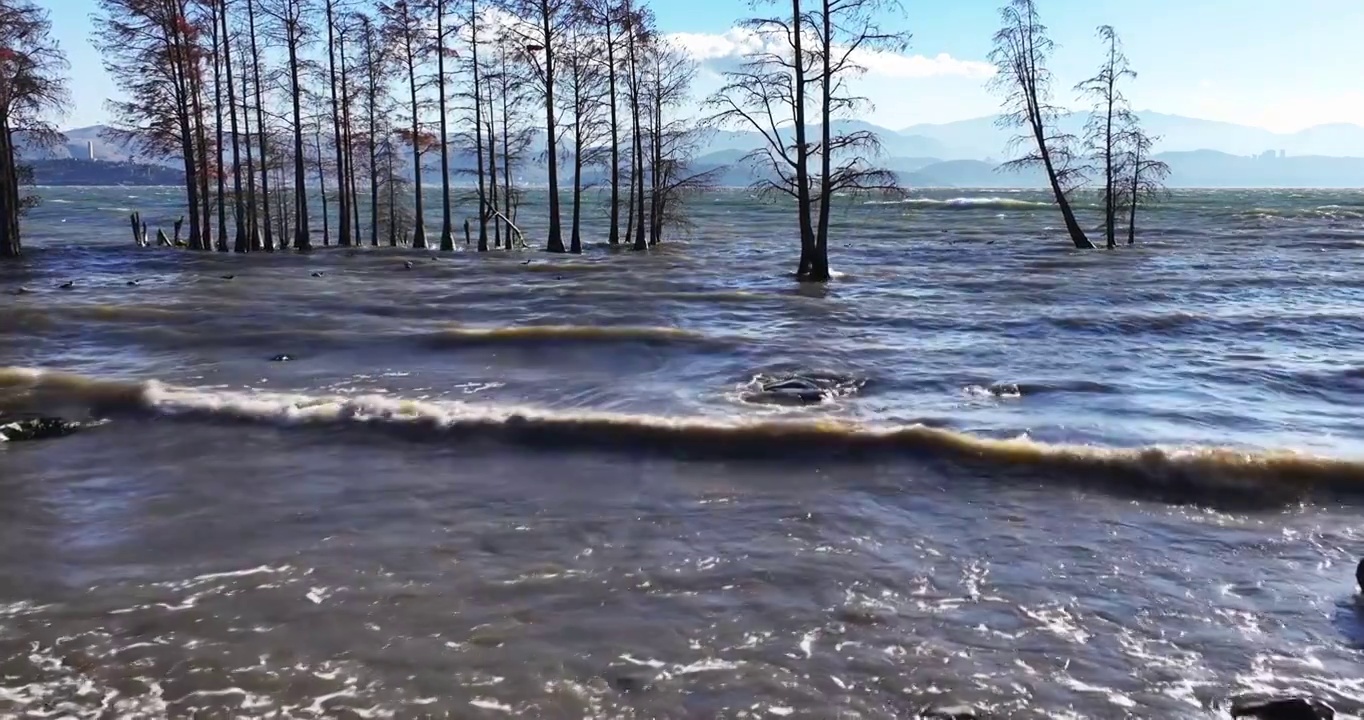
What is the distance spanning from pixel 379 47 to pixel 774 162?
25.6 metres

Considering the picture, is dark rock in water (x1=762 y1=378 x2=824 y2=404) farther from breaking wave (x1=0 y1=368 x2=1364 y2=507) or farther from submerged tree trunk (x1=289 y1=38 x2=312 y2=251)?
submerged tree trunk (x1=289 y1=38 x2=312 y2=251)

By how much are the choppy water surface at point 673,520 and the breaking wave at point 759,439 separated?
0.16 feet

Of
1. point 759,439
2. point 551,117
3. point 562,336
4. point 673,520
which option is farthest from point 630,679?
point 551,117

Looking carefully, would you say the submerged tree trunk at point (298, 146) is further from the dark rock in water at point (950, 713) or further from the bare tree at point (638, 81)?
the dark rock in water at point (950, 713)

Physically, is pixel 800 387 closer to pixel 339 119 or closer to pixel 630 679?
pixel 630 679

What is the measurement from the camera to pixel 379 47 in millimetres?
42031

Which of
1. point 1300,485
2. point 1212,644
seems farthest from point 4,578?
point 1300,485

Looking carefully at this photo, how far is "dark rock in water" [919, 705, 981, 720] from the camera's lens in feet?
14.9

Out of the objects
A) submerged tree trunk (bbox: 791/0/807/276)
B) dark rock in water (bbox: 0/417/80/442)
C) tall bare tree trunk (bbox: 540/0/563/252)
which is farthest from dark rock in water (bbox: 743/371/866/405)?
tall bare tree trunk (bbox: 540/0/563/252)

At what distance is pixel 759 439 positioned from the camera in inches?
374

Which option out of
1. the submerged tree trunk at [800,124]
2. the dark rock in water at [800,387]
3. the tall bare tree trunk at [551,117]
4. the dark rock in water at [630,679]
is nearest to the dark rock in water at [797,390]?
the dark rock in water at [800,387]

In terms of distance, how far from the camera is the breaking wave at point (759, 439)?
8.23 m

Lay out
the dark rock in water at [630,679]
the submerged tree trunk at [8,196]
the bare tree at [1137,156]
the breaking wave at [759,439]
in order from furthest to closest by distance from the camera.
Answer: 1. the bare tree at [1137,156]
2. the submerged tree trunk at [8,196]
3. the breaking wave at [759,439]
4. the dark rock in water at [630,679]

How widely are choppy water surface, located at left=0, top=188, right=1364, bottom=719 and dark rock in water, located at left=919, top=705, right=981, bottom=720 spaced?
88 mm
